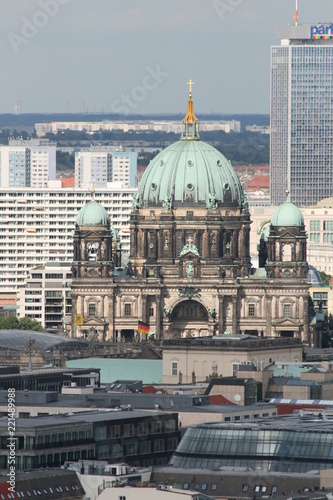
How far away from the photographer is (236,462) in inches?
4653

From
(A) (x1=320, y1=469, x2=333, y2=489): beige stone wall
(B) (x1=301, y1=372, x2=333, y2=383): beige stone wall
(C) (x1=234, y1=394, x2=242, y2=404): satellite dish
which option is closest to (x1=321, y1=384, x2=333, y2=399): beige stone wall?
(B) (x1=301, y1=372, x2=333, y2=383): beige stone wall

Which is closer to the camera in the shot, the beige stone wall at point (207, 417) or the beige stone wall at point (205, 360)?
the beige stone wall at point (207, 417)

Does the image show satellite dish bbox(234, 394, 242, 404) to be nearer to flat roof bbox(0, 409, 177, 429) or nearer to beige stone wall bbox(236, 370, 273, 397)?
beige stone wall bbox(236, 370, 273, 397)

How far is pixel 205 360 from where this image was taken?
174000 mm

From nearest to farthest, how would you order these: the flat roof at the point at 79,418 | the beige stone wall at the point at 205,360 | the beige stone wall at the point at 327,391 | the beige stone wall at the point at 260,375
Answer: the flat roof at the point at 79,418 → the beige stone wall at the point at 327,391 → the beige stone wall at the point at 260,375 → the beige stone wall at the point at 205,360

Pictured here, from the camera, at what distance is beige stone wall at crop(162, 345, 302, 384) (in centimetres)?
17212

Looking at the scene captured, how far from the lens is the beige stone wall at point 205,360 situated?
565 feet

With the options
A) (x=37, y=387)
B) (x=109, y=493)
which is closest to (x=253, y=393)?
(x=37, y=387)

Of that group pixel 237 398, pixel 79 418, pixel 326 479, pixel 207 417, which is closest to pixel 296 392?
pixel 237 398

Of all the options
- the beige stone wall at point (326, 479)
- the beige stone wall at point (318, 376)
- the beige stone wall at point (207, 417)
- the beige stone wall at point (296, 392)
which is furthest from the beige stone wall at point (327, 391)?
the beige stone wall at point (326, 479)

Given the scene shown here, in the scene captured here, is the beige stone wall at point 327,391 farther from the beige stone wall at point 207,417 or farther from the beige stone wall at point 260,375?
the beige stone wall at point 207,417

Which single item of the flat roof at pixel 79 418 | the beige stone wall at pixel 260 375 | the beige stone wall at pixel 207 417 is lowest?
the flat roof at pixel 79 418

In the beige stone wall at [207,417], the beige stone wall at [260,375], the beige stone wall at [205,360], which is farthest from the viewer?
the beige stone wall at [205,360]

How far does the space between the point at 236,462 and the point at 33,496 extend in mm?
10766
